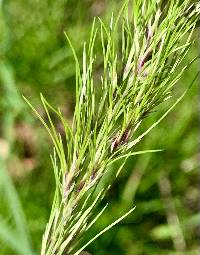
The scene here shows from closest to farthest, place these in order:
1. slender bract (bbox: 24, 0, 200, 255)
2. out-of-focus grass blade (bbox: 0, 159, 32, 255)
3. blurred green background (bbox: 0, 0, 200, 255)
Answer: slender bract (bbox: 24, 0, 200, 255) < out-of-focus grass blade (bbox: 0, 159, 32, 255) < blurred green background (bbox: 0, 0, 200, 255)

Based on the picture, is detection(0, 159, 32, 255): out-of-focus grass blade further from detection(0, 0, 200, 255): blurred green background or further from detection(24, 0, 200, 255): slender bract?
detection(24, 0, 200, 255): slender bract

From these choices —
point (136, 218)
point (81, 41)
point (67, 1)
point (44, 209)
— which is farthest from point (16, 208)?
point (67, 1)

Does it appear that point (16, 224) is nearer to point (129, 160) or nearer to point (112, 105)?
point (129, 160)

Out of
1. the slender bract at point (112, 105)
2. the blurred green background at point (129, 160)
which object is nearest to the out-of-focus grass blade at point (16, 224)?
the blurred green background at point (129, 160)

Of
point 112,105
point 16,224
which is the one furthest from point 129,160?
point 112,105

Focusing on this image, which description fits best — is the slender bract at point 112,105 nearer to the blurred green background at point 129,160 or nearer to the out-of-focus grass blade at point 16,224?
the out-of-focus grass blade at point 16,224

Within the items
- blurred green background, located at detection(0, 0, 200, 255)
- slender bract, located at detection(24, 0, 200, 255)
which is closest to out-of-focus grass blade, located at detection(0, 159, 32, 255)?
blurred green background, located at detection(0, 0, 200, 255)

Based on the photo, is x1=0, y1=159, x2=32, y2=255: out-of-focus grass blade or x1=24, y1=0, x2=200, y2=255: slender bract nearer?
x1=24, y1=0, x2=200, y2=255: slender bract

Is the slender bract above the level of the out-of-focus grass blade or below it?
above

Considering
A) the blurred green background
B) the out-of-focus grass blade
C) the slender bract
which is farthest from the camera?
the blurred green background
